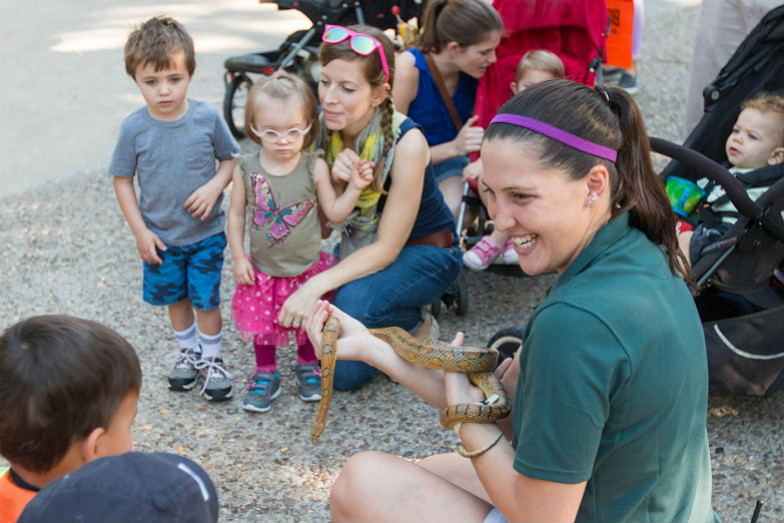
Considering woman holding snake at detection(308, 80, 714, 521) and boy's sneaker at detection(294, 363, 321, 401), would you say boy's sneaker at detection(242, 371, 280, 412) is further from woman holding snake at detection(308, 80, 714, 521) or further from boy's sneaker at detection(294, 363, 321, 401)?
woman holding snake at detection(308, 80, 714, 521)

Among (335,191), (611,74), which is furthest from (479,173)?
(611,74)

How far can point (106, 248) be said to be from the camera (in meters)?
4.96

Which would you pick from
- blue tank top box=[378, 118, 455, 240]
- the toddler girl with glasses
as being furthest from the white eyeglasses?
blue tank top box=[378, 118, 455, 240]

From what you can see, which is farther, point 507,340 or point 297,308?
point 507,340

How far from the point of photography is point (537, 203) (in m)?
1.87

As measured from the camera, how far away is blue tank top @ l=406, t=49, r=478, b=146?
4.36 meters

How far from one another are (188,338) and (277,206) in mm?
798

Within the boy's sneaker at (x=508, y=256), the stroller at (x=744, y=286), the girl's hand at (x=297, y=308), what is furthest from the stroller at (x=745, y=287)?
the girl's hand at (x=297, y=308)

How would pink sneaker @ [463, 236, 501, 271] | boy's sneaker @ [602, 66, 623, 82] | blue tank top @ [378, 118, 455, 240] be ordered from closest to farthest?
blue tank top @ [378, 118, 455, 240]
pink sneaker @ [463, 236, 501, 271]
boy's sneaker @ [602, 66, 623, 82]

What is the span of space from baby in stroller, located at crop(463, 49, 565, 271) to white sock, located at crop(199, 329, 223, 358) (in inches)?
51.6

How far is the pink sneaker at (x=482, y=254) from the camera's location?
4.14 metres

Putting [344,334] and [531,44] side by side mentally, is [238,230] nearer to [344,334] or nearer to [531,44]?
[344,334]

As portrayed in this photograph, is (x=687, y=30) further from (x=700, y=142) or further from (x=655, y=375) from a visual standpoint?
(x=655, y=375)

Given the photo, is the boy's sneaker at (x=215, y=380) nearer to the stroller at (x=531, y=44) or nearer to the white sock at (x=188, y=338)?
the white sock at (x=188, y=338)
